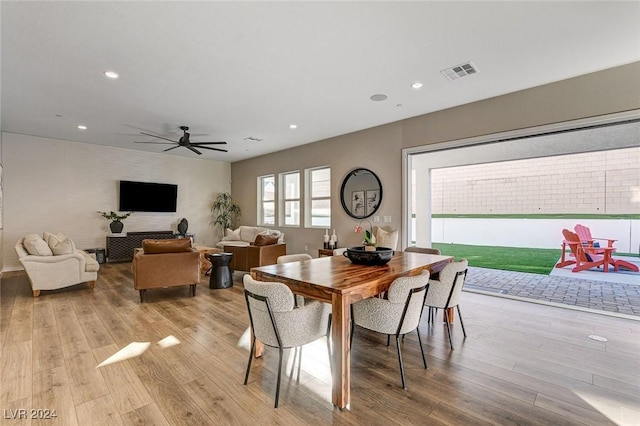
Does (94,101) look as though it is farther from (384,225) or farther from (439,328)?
(439,328)

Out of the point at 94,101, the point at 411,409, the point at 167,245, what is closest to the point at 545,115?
the point at 411,409

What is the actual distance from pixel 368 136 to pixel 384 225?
1775 mm

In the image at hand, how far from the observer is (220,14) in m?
2.41

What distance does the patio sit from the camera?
3.88 m

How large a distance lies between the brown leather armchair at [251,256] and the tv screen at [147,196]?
343 centimetres

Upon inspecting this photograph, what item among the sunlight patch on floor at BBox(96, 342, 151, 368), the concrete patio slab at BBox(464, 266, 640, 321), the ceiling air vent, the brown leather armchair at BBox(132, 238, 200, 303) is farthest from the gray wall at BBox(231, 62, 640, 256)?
the sunlight patch on floor at BBox(96, 342, 151, 368)

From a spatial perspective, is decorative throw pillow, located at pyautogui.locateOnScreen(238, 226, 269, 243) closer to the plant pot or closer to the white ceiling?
the plant pot

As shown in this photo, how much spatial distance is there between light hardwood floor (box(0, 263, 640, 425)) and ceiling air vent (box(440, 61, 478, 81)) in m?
2.91

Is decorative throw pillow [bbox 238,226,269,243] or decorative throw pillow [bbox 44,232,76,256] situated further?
decorative throw pillow [bbox 238,226,269,243]

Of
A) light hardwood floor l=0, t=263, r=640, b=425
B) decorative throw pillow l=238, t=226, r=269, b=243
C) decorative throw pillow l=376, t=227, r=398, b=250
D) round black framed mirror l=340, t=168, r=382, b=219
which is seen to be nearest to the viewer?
light hardwood floor l=0, t=263, r=640, b=425

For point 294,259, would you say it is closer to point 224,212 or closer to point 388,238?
point 388,238

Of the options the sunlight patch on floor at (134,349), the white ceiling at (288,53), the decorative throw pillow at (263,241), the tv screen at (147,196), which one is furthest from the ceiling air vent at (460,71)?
the tv screen at (147,196)

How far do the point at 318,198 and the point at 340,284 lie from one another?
199 inches

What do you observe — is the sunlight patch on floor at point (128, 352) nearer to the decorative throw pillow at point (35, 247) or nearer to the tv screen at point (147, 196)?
the decorative throw pillow at point (35, 247)
